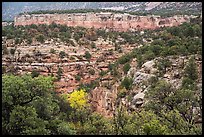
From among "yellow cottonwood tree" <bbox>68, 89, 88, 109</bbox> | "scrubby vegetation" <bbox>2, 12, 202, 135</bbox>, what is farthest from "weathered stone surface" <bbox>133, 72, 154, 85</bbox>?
"yellow cottonwood tree" <bbox>68, 89, 88, 109</bbox>

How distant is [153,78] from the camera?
40969 mm

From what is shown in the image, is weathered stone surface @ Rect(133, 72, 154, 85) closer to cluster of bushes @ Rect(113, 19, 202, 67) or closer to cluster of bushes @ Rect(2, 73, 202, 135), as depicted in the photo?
cluster of bushes @ Rect(113, 19, 202, 67)

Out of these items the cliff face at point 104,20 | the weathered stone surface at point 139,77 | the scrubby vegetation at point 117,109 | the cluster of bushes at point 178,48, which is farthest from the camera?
the cliff face at point 104,20

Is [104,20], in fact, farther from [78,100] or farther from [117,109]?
[117,109]

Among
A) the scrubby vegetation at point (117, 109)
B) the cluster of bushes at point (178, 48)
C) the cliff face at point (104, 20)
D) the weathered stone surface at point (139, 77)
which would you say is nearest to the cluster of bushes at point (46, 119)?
the scrubby vegetation at point (117, 109)

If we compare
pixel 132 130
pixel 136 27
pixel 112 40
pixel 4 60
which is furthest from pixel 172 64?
pixel 136 27

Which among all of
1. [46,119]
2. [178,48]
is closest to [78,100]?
[178,48]

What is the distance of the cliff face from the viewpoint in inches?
4237

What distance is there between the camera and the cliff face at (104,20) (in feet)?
353

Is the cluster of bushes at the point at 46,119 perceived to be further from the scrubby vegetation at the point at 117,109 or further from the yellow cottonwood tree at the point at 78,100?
the yellow cottonwood tree at the point at 78,100

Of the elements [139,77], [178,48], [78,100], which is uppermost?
[178,48]

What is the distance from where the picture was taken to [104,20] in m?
110

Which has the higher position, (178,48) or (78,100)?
(178,48)

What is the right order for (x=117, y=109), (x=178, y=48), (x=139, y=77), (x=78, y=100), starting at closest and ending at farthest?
(x=117, y=109), (x=139, y=77), (x=178, y=48), (x=78, y=100)
